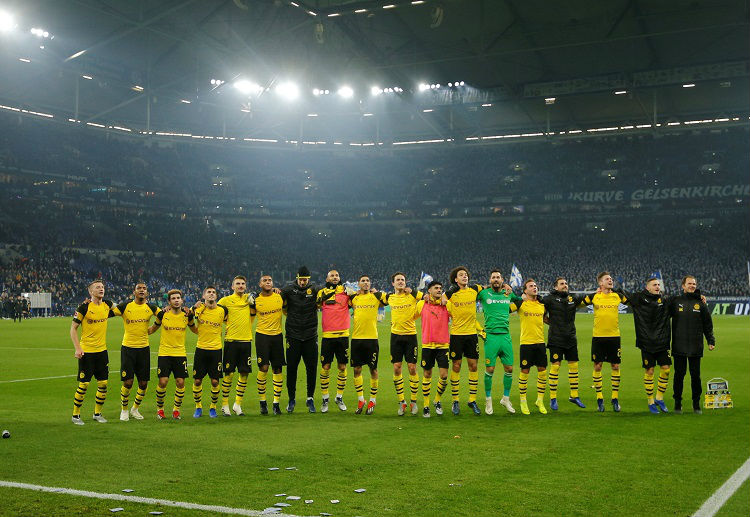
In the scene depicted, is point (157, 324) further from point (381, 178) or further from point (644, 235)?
point (381, 178)

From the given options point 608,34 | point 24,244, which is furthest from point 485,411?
point 24,244

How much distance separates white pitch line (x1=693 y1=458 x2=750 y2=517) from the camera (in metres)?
6.48

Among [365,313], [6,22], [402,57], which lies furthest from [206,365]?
[6,22]

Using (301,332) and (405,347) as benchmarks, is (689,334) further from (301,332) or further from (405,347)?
(301,332)

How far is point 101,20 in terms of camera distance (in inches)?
1757

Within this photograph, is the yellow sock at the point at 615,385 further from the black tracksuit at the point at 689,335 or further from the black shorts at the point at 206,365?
the black shorts at the point at 206,365

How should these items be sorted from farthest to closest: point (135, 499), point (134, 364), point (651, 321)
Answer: point (651, 321)
point (134, 364)
point (135, 499)

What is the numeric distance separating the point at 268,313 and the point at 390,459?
15.6 feet

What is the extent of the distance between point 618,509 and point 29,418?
9.53 m

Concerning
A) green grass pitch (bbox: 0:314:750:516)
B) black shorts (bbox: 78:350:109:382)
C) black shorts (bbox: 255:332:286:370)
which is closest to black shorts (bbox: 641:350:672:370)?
green grass pitch (bbox: 0:314:750:516)

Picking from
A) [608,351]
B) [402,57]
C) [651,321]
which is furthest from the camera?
[402,57]

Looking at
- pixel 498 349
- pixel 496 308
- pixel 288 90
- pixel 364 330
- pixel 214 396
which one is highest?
pixel 288 90

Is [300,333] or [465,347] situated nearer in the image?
[465,347]

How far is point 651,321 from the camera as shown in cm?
1247
